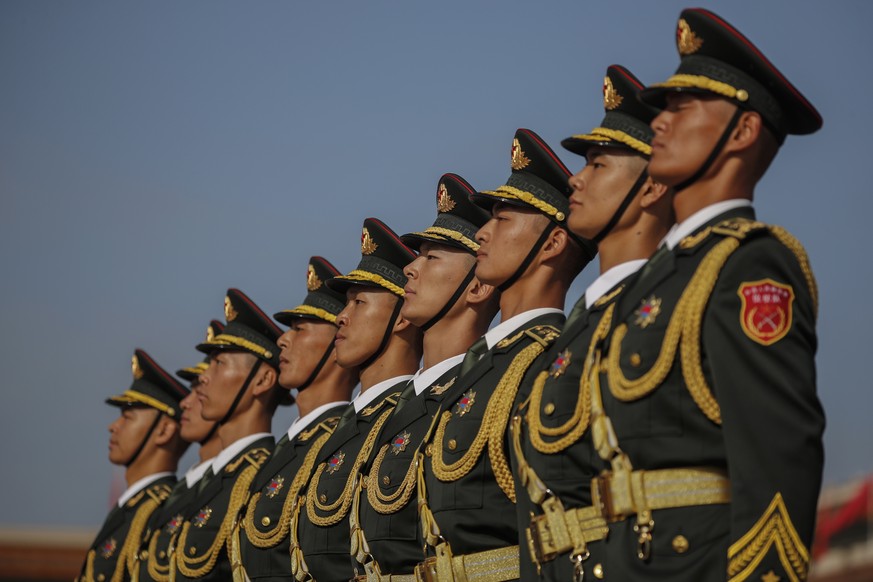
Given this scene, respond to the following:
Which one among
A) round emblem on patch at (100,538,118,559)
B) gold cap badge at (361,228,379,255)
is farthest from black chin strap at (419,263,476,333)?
round emblem on patch at (100,538,118,559)

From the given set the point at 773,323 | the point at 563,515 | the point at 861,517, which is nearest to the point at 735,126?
the point at 773,323

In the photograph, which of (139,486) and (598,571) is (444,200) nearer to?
(598,571)

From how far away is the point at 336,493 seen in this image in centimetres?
836

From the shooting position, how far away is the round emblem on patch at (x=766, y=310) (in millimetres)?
4883

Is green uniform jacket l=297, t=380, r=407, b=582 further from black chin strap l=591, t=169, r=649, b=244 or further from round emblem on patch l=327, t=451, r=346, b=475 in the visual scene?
black chin strap l=591, t=169, r=649, b=244

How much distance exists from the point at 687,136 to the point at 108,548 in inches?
292

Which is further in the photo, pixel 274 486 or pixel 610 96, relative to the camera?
pixel 274 486

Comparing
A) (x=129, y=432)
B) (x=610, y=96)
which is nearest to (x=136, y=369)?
(x=129, y=432)

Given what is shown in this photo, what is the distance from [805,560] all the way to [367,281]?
15.8 feet

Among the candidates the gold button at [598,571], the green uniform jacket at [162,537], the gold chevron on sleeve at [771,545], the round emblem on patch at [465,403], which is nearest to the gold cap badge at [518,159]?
the round emblem on patch at [465,403]

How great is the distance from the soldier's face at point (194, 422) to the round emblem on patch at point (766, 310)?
6.82 metres

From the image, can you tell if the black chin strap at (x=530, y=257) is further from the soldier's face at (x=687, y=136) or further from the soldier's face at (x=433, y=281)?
the soldier's face at (x=687, y=136)

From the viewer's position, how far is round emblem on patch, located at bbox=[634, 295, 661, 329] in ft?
17.2

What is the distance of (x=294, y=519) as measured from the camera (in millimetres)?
8641
